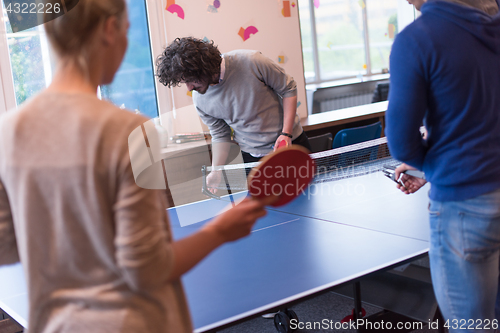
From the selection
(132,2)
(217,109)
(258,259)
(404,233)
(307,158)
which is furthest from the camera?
(132,2)

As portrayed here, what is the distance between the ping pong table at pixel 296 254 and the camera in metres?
1.36

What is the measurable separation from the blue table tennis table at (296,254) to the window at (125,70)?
198 centimetres

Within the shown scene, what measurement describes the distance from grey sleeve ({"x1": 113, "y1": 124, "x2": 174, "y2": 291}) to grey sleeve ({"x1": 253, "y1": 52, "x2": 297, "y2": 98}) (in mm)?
1828

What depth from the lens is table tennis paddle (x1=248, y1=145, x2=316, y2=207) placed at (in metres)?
0.80

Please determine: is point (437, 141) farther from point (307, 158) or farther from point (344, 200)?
point (344, 200)

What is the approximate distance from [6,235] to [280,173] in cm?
47

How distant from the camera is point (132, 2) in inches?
155

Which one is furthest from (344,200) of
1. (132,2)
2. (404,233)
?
(132,2)

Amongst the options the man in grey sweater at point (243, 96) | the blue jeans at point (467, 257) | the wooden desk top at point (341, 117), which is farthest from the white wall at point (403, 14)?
the blue jeans at point (467, 257)

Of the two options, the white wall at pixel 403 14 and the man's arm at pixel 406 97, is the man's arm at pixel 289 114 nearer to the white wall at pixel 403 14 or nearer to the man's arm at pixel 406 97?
the man's arm at pixel 406 97

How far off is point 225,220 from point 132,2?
A: 11.8 feet

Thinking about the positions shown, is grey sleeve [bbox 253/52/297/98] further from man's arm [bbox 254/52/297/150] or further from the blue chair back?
the blue chair back

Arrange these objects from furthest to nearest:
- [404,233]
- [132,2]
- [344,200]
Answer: [132,2], [344,200], [404,233]

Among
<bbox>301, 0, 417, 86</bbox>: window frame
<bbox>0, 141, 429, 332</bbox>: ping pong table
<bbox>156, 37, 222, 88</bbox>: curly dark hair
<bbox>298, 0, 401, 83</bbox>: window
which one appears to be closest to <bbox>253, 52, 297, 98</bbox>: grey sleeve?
<bbox>156, 37, 222, 88</bbox>: curly dark hair
